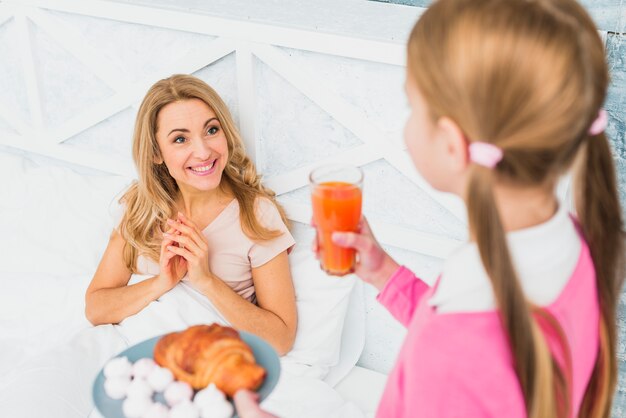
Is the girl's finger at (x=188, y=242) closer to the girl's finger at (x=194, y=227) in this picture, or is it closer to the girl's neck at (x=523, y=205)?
the girl's finger at (x=194, y=227)

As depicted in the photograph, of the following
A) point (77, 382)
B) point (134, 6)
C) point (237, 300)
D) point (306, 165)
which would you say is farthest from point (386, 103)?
point (77, 382)

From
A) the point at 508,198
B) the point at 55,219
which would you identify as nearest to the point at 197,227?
the point at 55,219

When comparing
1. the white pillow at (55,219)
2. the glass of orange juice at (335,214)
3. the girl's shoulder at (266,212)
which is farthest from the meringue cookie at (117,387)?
the white pillow at (55,219)

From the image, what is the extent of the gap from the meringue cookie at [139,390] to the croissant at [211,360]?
0.04 metres

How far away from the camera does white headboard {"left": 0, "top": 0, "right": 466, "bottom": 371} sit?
177 centimetres

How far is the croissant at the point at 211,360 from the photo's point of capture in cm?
109

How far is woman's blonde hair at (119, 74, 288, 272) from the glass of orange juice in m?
0.61

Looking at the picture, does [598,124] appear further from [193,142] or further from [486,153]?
[193,142]

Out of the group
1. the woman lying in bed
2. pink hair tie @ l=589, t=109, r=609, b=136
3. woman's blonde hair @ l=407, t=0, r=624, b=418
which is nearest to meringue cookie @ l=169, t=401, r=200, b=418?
woman's blonde hair @ l=407, t=0, r=624, b=418

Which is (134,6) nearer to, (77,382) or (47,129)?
(47,129)

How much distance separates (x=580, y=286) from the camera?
0.99 metres

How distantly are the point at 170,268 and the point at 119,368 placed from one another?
2.49 ft

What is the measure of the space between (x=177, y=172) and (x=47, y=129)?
31.2 inches

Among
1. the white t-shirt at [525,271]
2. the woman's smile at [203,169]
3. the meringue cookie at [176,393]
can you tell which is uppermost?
the white t-shirt at [525,271]
